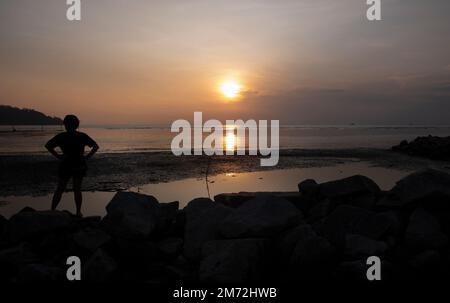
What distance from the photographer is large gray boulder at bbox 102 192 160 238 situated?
5.54 m

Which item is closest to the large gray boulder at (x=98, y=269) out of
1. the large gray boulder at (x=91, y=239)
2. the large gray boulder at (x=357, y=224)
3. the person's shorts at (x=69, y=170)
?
the large gray boulder at (x=91, y=239)

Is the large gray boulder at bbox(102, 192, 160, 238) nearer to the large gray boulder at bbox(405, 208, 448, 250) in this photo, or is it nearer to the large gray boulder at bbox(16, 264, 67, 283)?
the large gray boulder at bbox(16, 264, 67, 283)

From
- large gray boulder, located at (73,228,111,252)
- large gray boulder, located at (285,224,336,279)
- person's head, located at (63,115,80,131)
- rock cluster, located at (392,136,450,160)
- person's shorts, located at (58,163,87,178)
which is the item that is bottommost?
large gray boulder, located at (285,224,336,279)

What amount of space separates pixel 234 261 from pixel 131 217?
1.79 metres

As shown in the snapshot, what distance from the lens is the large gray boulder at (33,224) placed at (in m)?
5.70

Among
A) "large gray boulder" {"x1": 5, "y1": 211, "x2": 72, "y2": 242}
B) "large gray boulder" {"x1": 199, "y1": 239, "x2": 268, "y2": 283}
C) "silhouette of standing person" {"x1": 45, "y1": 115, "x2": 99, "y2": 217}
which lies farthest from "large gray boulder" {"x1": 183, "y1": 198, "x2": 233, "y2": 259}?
"silhouette of standing person" {"x1": 45, "y1": 115, "x2": 99, "y2": 217}

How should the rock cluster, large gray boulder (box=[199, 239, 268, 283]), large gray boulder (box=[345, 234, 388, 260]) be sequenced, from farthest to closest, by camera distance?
the rock cluster, large gray boulder (box=[345, 234, 388, 260]), large gray boulder (box=[199, 239, 268, 283])

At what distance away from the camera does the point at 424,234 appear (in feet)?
17.1

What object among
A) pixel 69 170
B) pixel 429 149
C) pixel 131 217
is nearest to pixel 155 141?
pixel 429 149

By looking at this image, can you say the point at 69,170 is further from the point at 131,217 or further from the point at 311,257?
the point at 311,257

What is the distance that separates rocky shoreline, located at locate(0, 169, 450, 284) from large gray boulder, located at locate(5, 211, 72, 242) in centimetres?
1

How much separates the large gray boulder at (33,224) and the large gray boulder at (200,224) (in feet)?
6.03

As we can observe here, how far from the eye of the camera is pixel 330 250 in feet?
15.8
